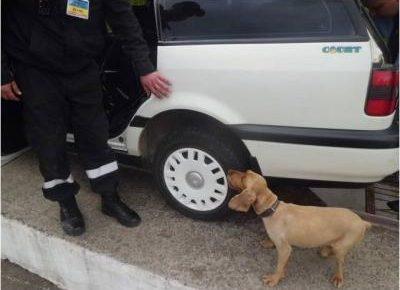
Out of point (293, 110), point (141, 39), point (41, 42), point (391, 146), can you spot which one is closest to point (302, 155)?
point (293, 110)

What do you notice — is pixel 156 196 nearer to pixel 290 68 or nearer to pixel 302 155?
pixel 302 155

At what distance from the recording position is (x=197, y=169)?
113 inches

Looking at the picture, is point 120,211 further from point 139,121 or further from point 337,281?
point 337,281

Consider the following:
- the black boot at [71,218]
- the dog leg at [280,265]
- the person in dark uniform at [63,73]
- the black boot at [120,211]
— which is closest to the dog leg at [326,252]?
the dog leg at [280,265]

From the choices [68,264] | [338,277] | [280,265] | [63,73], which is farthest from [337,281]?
[63,73]

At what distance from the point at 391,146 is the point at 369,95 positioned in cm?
30

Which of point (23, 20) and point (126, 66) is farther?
point (126, 66)

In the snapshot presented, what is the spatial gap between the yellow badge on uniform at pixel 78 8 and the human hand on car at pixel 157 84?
460mm

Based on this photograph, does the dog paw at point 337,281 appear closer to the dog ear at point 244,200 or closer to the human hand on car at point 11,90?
the dog ear at point 244,200

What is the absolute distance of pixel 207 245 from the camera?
2830mm

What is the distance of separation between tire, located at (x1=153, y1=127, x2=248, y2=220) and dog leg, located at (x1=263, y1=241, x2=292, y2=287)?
53cm

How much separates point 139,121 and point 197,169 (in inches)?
18.4

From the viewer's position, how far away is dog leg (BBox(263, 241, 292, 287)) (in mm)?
2404

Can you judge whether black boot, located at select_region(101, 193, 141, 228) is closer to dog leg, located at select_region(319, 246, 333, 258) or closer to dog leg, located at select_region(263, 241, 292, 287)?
dog leg, located at select_region(263, 241, 292, 287)
